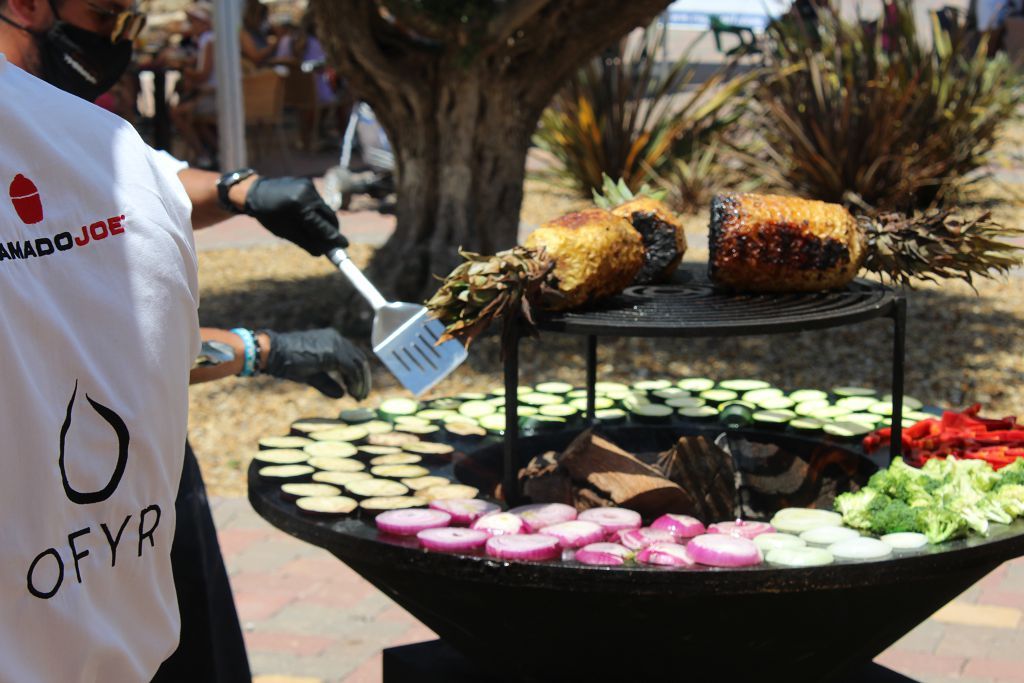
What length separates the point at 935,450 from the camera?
9.31ft

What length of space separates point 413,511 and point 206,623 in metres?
0.66

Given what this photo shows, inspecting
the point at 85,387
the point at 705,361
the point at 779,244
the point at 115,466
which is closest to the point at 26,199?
the point at 85,387

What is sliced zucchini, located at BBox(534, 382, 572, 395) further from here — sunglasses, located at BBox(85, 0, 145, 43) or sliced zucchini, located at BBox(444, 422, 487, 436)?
sunglasses, located at BBox(85, 0, 145, 43)

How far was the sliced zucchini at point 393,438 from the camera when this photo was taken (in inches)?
116

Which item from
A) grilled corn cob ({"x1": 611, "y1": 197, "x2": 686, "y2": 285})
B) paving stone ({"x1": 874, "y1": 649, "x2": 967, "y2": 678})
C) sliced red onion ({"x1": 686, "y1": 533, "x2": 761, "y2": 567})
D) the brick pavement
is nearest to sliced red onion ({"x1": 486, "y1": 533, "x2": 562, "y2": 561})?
sliced red onion ({"x1": 686, "y1": 533, "x2": 761, "y2": 567})

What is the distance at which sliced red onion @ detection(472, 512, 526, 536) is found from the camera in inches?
91.2

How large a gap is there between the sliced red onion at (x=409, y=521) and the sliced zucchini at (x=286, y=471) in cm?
36

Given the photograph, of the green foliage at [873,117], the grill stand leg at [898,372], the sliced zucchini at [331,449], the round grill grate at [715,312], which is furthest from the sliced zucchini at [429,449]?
the green foliage at [873,117]

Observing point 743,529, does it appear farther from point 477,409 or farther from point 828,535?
point 477,409

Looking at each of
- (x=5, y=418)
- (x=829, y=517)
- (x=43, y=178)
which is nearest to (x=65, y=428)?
(x=5, y=418)

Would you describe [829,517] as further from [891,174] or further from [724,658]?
[891,174]

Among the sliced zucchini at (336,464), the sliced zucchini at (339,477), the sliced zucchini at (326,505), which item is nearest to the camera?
the sliced zucchini at (326,505)

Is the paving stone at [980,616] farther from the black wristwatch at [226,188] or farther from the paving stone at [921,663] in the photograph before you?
the black wristwatch at [226,188]

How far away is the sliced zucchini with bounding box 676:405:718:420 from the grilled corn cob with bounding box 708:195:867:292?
69 cm
